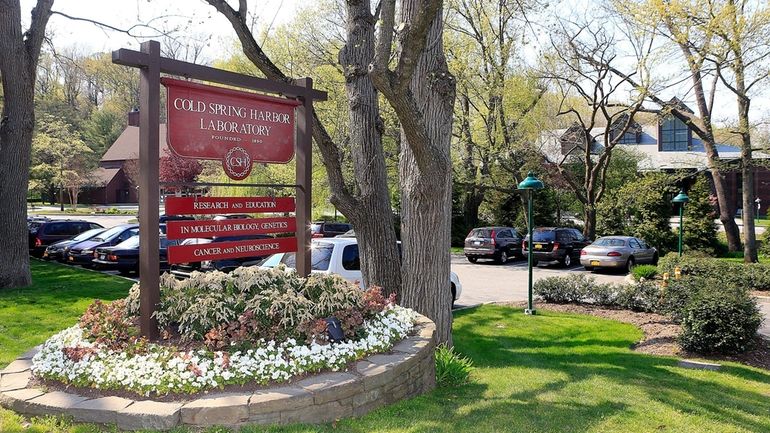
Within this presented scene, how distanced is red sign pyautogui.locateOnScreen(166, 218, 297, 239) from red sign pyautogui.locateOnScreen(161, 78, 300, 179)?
521mm

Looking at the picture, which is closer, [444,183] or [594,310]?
[444,183]

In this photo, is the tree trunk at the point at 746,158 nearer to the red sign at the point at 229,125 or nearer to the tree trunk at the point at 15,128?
the red sign at the point at 229,125

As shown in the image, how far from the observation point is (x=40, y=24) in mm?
13602

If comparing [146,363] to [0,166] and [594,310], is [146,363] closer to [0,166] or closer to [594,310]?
[594,310]

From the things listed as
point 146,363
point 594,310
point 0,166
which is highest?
point 0,166

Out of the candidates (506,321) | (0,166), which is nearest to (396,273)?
(506,321)

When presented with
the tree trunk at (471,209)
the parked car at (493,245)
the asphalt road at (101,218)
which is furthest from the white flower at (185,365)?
the asphalt road at (101,218)

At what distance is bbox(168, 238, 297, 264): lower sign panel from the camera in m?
5.63

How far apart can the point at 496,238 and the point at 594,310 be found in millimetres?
10742

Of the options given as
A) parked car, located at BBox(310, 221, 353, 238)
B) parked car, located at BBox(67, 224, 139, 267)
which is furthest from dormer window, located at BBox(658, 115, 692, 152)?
parked car, located at BBox(67, 224, 139, 267)

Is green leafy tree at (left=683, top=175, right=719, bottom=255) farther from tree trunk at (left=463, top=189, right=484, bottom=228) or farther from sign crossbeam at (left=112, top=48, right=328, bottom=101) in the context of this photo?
sign crossbeam at (left=112, top=48, right=328, bottom=101)

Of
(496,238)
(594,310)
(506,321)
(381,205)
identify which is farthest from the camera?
(496,238)

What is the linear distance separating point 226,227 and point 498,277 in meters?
14.3

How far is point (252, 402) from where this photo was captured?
14.4ft
